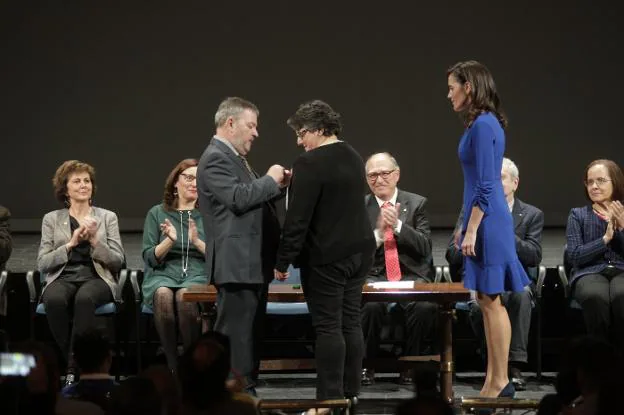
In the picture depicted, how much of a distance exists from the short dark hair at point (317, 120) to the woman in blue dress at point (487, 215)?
0.55m

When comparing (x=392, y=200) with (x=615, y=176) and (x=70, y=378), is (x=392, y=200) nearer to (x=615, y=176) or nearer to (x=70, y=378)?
(x=615, y=176)

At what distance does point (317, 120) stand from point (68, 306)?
238 centimetres

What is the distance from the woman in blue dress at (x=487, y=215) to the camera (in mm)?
4664

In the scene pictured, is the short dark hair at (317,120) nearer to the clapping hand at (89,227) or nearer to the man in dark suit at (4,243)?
the clapping hand at (89,227)

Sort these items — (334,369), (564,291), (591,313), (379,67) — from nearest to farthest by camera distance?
(334,369), (591,313), (564,291), (379,67)

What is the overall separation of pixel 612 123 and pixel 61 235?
403cm

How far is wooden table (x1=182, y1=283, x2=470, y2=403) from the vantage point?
17.0ft

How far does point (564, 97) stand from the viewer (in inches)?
314

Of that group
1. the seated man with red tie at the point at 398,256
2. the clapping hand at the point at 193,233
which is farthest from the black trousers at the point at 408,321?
the clapping hand at the point at 193,233

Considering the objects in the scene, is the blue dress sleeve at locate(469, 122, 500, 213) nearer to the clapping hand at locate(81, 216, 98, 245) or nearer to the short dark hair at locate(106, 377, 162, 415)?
the short dark hair at locate(106, 377, 162, 415)

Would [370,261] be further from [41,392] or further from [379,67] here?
[379,67]

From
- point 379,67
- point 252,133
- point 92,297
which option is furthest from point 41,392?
point 379,67

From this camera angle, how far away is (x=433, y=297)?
5.23 meters

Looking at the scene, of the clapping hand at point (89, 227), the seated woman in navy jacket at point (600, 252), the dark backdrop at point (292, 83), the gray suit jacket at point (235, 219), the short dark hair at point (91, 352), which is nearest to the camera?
the short dark hair at point (91, 352)
